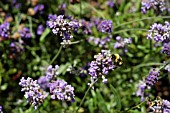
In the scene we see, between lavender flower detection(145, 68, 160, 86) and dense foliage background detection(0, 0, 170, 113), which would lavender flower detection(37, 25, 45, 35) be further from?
lavender flower detection(145, 68, 160, 86)

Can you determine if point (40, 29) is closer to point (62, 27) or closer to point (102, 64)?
point (62, 27)

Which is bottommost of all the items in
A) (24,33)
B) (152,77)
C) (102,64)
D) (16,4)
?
(152,77)

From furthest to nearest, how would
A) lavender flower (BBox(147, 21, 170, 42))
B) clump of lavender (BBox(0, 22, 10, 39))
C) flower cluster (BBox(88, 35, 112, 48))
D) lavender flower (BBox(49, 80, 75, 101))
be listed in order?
1. flower cluster (BBox(88, 35, 112, 48))
2. clump of lavender (BBox(0, 22, 10, 39))
3. lavender flower (BBox(147, 21, 170, 42))
4. lavender flower (BBox(49, 80, 75, 101))

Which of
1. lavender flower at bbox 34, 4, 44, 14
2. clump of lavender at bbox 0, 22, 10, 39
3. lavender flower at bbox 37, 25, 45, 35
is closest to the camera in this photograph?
clump of lavender at bbox 0, 22, 10, 39

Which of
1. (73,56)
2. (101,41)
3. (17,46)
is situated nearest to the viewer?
(101,41)

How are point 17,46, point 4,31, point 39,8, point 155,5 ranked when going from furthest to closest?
point 39,8 → point 17,46 → point 4,31 → point 155,5

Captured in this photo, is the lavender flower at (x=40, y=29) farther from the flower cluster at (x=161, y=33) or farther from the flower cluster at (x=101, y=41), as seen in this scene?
the flower cluster at (x=161, y=33)

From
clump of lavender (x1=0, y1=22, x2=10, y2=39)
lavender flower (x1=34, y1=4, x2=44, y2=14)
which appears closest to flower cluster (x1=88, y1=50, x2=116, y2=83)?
clump of lavender (x1=0, y1=22, x2=10, y2=39)

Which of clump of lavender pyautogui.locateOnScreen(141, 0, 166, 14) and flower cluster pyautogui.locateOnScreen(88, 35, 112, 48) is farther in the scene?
flower cluster pyautogui.locateOnScreen(88, 35, 112, 48)

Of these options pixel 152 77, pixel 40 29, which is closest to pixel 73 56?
pixel 40 29

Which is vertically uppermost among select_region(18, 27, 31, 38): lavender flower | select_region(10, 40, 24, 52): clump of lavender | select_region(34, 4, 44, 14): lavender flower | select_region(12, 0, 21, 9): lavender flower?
select_region(12, 0, 21, 9): lavender flower

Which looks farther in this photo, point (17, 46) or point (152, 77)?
point (17, 46)
